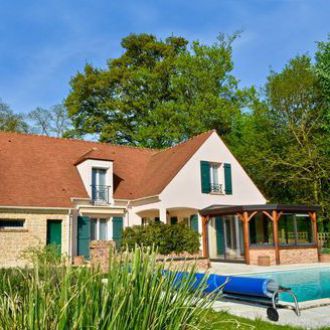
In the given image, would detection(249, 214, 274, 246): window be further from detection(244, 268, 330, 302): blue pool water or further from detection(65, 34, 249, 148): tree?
detection(65, 34, 249, 148): tree

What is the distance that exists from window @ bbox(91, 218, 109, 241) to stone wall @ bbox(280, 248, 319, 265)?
363 inches

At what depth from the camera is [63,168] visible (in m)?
23.3

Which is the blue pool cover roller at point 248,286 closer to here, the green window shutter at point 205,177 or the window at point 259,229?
the green window shutter at point 205,177

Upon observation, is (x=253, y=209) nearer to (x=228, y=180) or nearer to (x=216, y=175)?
(x=228, y=180)

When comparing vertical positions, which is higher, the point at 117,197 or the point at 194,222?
the point at 117,197

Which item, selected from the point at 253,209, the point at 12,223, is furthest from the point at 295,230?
the point at 12,223

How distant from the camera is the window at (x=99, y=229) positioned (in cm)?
2225

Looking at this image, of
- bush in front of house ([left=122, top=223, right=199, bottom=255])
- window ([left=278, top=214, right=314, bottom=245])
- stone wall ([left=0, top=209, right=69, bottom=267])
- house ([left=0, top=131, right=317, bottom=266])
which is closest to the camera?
bush in front of house ([left=122, top=223, right=199, bottom=255])

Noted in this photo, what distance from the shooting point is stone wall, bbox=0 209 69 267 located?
62.0 feet

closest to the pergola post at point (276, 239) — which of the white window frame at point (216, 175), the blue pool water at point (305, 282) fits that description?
the blue pool water at point (305, 282)

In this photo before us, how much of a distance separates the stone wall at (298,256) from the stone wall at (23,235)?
10.7m

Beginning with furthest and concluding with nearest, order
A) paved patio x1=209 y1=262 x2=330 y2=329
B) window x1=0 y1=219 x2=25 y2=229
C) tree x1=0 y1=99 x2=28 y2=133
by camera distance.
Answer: tree x1=0 y1=99 x2=28 y2=133 → window x1=0 y1=219 x2=25 y2=229 → paved patio x1=209 y1=262 x2=330 y2=329

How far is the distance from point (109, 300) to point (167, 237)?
15327 mm

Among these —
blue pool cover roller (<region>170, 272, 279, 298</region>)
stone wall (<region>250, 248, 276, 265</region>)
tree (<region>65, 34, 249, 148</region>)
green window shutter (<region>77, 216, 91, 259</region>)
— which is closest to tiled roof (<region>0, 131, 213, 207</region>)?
green window shutter (<region>77, 216, 91, 259</region>)
